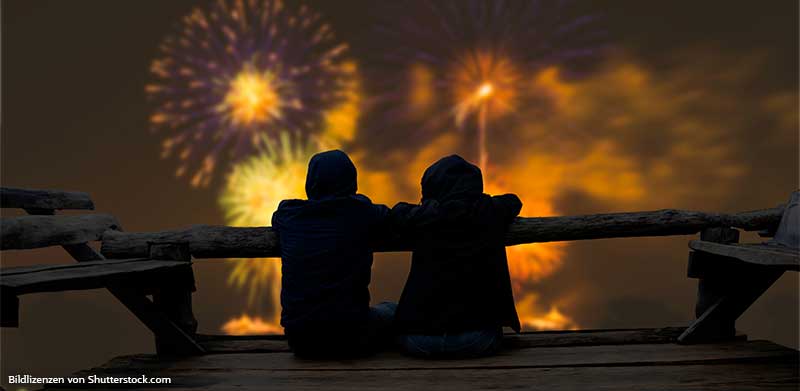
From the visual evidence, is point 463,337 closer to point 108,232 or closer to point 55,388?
point 55,388

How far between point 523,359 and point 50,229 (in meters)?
3.79

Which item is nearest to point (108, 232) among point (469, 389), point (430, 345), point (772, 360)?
point (430, 345)

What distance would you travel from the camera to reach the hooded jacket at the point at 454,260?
400cm

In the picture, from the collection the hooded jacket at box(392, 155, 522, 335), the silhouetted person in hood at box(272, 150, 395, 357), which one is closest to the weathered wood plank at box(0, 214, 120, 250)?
the silhouetted person in hood at box(272, 150, 395, 357)

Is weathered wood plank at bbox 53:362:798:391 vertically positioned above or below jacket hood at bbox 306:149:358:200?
below

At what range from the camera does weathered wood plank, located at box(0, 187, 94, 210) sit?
5.33 m

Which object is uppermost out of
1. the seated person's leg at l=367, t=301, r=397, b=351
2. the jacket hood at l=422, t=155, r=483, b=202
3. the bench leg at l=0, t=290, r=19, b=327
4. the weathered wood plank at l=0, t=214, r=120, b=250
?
the weathered wood plank at l=0, t=214, r=120, b=250

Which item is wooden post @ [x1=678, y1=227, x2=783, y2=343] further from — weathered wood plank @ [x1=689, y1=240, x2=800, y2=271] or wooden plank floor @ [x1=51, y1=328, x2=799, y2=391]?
weathered wood plank @ [x1=689, y1=240, x2=800, y2=271]

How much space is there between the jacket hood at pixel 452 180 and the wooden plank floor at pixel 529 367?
3.38ft

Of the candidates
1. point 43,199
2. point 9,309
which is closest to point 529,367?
point 9,309

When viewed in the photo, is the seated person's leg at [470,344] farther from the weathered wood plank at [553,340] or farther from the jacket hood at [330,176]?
the jacket hood at [330,176]

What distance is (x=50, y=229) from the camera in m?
5.18

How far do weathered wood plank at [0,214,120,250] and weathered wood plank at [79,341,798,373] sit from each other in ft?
3.81

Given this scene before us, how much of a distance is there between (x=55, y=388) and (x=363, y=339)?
1.83 meters
